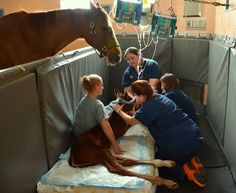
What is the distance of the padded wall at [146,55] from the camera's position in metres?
4.48

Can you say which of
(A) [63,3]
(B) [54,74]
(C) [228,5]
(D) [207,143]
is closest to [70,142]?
(B) [54,74]

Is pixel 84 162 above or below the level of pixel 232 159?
above

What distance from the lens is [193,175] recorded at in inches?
96.4

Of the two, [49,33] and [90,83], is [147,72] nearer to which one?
[90,83]

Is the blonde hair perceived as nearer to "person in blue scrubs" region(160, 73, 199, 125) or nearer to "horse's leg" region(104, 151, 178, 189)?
"horse's leg" region(104, 151, 178, 189)

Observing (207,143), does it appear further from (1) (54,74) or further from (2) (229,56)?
A: (1) (54,74)

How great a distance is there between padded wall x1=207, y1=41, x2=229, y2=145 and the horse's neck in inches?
57.5

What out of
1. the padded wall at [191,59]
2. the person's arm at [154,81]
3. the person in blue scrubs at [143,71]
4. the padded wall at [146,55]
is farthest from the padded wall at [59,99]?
the padded wall at [191,59]

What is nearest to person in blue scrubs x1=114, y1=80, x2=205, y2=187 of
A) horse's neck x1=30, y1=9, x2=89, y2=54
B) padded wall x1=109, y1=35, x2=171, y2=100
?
horse's neck x1=30, y1=9, x2=89, y2=54

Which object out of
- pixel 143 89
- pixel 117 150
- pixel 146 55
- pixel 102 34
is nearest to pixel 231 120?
pixel 143 89

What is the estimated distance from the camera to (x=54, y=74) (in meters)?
2.20

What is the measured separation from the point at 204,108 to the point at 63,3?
138 inches

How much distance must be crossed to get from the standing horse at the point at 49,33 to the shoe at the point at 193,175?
129cm

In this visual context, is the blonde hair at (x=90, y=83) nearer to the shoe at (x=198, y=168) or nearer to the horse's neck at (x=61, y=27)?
the horse's neck at (x=61, y=27)
